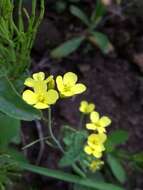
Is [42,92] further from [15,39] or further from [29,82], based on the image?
[15,39]

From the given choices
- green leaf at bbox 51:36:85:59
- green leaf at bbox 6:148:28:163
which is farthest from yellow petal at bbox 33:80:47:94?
green leaf at bbox 51:36:85:59

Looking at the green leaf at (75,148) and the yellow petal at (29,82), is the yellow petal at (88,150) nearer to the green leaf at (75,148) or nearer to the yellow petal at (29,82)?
the green leaf at (75,148)

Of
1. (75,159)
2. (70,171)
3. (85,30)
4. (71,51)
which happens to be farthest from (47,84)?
(85,30)

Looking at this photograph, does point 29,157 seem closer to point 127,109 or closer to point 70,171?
point 70,171

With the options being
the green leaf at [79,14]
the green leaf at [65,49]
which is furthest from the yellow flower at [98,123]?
the green leaf at [79,14]

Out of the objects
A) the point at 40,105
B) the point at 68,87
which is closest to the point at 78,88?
the point at 68,87

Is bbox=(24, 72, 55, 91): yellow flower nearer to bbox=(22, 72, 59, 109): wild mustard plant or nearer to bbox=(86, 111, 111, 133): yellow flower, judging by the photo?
bbox=(22, 72, 59, 109): wild mustard plant

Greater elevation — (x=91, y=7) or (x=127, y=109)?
(x=91, y=7)
